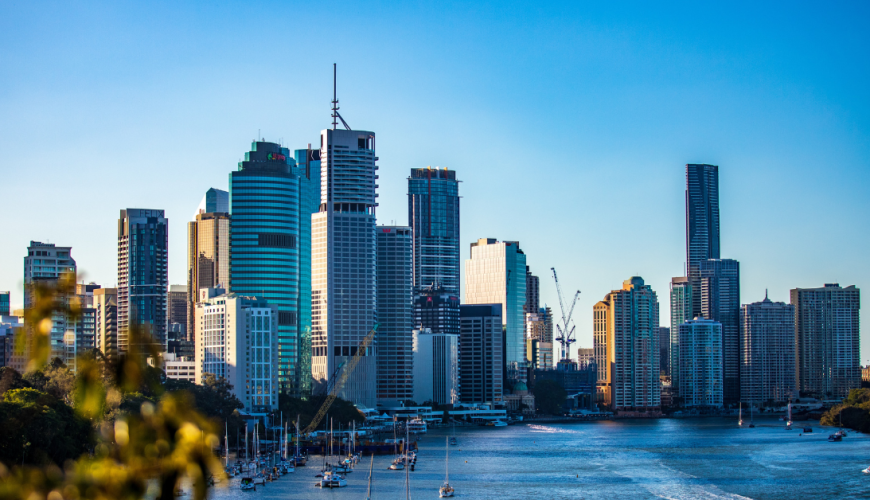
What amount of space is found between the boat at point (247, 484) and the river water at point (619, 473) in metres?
0.80

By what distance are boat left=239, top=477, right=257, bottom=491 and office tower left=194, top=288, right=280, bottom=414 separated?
242 ft

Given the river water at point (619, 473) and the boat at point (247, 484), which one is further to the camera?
the boat at point (247, 484)

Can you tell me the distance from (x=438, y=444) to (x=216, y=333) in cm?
Answer: 4377

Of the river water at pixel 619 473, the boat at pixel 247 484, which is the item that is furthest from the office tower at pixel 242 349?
the boat at pixel 247 484

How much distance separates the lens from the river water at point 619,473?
104 meters

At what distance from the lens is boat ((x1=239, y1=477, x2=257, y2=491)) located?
350 ft

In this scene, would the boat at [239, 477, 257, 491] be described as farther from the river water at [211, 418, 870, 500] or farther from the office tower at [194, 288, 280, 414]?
the office tower at [194, 288, 280, 414]

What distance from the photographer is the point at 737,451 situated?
6309 inches

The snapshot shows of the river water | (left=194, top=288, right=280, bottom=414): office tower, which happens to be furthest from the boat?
(left=194, top=288, right=280, bottom=414): office tower

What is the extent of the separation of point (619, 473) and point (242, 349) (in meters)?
82.3

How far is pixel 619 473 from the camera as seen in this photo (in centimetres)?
12500

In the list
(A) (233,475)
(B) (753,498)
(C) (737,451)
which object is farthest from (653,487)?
(C) (737,451)

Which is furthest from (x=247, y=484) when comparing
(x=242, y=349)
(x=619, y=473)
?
(x=242, y=349)

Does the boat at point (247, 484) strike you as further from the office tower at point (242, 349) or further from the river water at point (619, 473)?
the office tower at point (242, 349)
